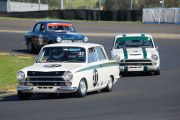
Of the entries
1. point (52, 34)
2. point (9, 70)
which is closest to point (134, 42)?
point (9, 70)

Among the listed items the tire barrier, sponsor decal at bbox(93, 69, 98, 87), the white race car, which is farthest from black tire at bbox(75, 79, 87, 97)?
the tire barrier

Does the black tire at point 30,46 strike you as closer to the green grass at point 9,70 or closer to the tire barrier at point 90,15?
the green grass at point 9,70

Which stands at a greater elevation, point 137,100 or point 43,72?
point 43,72

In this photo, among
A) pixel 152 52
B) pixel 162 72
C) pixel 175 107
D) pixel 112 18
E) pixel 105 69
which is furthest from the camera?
pixel 112 18

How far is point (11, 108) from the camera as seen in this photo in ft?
32.6

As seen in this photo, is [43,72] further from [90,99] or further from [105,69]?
[105,69]

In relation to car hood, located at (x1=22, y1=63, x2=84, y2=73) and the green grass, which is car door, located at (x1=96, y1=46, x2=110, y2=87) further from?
the green grass

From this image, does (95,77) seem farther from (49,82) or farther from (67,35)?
(67,35)

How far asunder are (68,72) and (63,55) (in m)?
1.22

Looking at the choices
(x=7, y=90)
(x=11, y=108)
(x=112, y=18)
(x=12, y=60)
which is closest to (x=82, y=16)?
(x=112, y=18)

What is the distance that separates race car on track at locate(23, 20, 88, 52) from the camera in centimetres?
2264

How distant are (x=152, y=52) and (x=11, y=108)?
28.7 ft

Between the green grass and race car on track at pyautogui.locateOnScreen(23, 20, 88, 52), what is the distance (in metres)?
2.13

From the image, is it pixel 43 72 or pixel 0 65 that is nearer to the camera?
pixel 43 72
